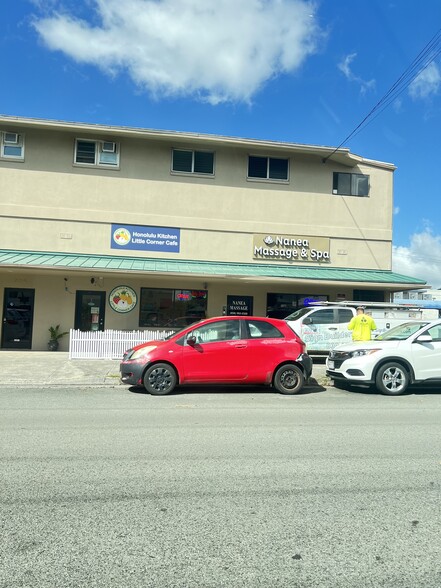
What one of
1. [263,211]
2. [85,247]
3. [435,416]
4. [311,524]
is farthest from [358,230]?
[311,524]

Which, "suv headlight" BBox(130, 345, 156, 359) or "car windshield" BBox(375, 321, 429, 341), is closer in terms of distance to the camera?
"suv headlight" BBox(130, 345, 156, 359)

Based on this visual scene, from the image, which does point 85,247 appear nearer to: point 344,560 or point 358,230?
point 358,230

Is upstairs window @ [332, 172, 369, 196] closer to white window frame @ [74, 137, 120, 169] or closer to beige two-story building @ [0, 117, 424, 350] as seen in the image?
beige two-story building @ [0, 117, 424, 350]

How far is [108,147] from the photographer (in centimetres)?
1830

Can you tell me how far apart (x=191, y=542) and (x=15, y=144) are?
18165mm

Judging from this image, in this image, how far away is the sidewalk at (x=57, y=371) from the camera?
1062cm

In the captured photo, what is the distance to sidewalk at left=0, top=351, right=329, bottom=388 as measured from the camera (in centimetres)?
1062

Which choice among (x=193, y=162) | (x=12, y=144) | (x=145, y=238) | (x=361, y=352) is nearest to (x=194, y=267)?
(x=145, y=238)

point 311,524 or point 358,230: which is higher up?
point 358,230

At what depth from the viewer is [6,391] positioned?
383 inches

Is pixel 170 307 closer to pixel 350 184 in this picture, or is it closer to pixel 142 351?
pixel 142 351

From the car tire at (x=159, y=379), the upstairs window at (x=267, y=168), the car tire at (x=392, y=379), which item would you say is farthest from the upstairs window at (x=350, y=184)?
the car tire at (x=159, y=379)

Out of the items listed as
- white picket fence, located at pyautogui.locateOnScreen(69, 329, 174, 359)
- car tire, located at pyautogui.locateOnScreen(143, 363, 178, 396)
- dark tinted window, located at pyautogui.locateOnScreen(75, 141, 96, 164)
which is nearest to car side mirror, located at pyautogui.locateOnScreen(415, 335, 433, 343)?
car tire, located at pyautogui.locateOnScreen(143, 363, 178, 396)

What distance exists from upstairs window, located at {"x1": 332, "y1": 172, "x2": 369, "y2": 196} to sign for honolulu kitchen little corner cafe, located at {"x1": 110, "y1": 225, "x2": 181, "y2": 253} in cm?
705
